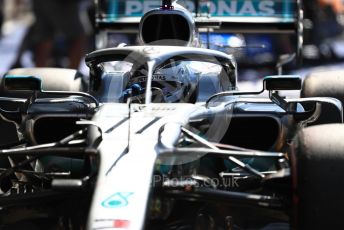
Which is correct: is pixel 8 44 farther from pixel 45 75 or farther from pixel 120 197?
pixel 120 197

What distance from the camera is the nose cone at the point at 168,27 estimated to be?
223 inches

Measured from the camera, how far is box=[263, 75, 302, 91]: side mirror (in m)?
4.74

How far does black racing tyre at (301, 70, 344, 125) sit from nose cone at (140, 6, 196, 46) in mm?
856

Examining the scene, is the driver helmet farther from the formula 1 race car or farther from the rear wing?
the rear wing

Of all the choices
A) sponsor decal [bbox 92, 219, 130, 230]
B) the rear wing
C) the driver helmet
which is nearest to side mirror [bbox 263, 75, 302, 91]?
the driver helmet

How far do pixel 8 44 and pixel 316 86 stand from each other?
397 inches

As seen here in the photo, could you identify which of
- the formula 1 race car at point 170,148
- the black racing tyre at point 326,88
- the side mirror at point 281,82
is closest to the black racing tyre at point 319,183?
the formula 1 race car at point 170,148

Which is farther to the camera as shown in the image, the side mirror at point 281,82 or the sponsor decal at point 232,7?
the sponsor decal at point 232,7

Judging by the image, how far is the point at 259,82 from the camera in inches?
399

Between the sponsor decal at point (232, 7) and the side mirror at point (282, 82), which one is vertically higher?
the side mirror at point (282, 82)

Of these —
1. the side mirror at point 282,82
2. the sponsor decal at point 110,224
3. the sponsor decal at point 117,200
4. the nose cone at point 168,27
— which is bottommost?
the sponsor decal at point 110,224

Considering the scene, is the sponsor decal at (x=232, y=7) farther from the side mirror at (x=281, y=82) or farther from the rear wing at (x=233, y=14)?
the side mirror at (x=281, y=82)

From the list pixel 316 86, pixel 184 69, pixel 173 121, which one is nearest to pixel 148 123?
pixel 173 121

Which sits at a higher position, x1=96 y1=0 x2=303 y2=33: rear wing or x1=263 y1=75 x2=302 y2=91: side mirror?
x1=263 y1=75 x2=302 y2=91: side mirror
